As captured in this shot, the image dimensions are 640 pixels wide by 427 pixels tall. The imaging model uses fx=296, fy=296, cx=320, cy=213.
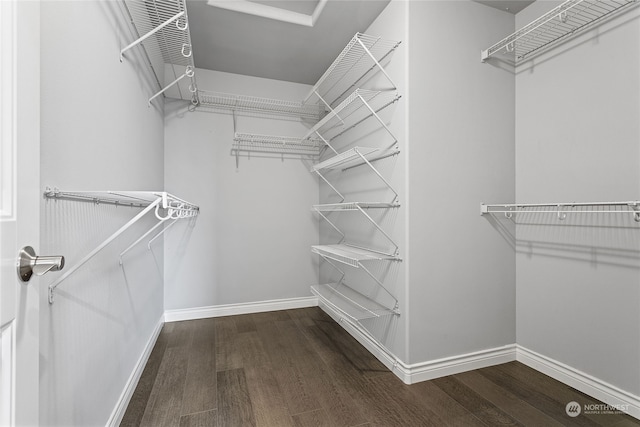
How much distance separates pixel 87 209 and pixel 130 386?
108 centimetres

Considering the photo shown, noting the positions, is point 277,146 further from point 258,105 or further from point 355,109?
point 355,109

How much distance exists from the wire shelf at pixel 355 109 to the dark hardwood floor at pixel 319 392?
1.66 m

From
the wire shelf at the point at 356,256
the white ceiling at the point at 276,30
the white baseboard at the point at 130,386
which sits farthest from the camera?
the white ceiling at the point at 276,30

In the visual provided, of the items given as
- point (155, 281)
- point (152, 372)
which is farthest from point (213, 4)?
point (152, 372)

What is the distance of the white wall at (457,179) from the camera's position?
1.79 metres

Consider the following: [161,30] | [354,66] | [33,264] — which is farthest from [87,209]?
[354,66]

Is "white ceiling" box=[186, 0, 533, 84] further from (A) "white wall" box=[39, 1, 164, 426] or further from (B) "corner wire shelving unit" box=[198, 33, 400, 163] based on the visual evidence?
(A) "white wall" box=[39, 1, 164, 426]

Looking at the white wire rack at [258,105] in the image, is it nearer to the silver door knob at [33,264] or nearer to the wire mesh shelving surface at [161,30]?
the wire mesh shelving surface at [161,30]

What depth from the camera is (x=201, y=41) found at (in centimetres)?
241

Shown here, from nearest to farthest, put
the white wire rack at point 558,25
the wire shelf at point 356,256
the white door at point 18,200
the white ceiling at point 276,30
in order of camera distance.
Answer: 1. the white door at point 18,200
2. the white wire rack at point 558,25
3. the wire shelf at point 356,256
4. the white ceiling at point 276,30

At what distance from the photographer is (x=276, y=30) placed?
2314 mm

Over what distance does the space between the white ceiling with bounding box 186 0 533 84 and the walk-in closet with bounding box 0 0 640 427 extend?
20 mm

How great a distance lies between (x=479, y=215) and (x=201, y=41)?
2496 mm

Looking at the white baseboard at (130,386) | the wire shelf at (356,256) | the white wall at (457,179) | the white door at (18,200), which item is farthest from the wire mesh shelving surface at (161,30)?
the white baseboard at (130,386)
